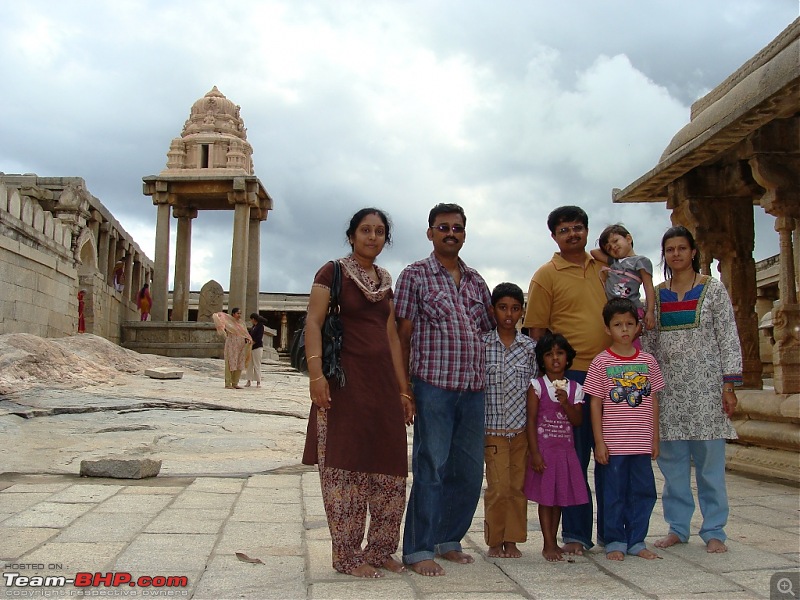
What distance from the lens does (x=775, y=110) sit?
541 centimetres

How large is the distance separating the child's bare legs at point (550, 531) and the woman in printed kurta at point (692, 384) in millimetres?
571

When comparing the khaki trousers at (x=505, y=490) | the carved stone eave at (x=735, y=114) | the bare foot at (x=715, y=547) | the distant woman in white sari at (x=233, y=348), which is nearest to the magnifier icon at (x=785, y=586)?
the bare foot at (x=715, y=547)

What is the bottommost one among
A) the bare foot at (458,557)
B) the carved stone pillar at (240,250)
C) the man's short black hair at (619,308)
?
the bare foot at (458,557)

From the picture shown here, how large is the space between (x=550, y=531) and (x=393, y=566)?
0.78 meters

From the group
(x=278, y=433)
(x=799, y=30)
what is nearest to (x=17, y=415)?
(x=278, y=433)

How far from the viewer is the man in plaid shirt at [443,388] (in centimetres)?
342

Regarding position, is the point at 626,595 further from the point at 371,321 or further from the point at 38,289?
the point at 38,289

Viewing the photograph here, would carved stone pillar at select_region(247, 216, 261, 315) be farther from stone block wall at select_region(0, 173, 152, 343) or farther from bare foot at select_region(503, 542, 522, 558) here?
bare foot at select_region(503, 542, 522, 558)

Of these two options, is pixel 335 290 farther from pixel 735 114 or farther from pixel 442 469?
pixel 735 114

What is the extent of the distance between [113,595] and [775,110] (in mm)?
5195

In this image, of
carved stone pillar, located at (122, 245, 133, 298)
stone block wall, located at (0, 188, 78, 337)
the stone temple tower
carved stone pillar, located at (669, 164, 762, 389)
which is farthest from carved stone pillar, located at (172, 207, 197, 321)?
carved stone pillar, located at (669, 164, 762, 389)

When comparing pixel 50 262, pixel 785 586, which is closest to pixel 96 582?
pixel 785 586

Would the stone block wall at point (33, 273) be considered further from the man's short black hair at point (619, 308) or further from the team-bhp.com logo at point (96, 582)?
the man's short black hair at point (619, 308)

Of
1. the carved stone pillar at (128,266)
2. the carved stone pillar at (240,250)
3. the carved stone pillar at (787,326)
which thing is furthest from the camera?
the carved stone pillar at (128,266)
